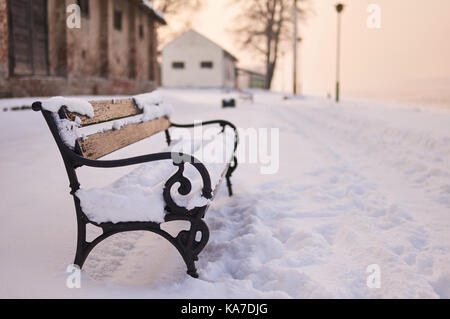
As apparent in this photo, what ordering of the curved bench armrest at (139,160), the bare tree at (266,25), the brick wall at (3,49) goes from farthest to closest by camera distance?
the bare tree at (266,25), the brick wall at (3,49), the curved bench armrest at (139,160)

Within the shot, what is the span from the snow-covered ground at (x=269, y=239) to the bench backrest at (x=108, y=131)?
76 cm

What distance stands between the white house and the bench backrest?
38.2 m

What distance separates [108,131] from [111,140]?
7cm

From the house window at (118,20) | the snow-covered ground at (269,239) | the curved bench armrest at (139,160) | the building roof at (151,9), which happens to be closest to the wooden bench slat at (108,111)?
the curved bench armrest at (139,160)

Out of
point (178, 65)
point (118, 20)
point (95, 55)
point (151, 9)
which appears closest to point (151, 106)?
point (95, 55)

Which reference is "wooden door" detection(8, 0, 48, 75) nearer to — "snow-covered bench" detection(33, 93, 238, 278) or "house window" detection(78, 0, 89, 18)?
"house window" detection(78, 0, 89, 18)

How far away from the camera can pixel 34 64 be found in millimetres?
10633

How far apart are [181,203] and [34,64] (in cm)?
977

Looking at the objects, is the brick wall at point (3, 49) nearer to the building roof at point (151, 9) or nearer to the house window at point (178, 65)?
the building roof at point (151, 9)

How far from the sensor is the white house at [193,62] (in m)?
40.8

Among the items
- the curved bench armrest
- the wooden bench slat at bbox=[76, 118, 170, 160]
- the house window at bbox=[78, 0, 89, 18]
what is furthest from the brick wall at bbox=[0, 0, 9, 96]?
the curved bench armrest

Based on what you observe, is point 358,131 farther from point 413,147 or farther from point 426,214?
point 426,214

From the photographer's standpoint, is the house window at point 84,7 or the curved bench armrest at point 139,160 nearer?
the curved bench armrest at point 139,160

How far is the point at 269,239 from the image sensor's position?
305 cm
